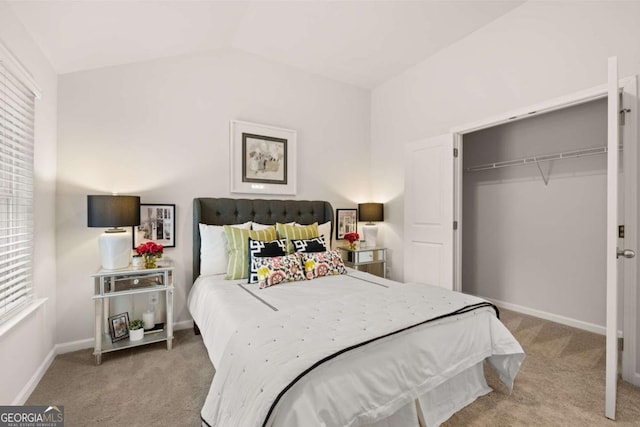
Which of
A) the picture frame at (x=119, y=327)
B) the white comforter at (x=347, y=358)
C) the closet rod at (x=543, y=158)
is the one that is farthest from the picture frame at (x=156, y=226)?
the closet rod at (x=543, y=158)

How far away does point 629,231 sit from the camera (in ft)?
7.04

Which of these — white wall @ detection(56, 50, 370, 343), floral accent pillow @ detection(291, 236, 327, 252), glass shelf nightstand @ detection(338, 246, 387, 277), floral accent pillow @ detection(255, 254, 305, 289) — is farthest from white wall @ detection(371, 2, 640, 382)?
floral accent pillow @ detection(255, 254, 305, 289)

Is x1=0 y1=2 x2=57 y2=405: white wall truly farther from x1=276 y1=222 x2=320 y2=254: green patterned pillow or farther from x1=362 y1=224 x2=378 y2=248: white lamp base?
x1=362 y1=224 x2=378 y2=248: white lamp base

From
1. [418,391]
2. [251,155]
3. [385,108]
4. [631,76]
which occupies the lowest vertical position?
[418,391]

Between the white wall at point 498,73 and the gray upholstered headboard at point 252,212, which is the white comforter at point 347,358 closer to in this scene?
the gray upholstered headboard at point 252,212

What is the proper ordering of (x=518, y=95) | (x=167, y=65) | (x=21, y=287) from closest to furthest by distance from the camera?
(x=21, y=287)
(x=518, y=95)
(x=167, y=65)

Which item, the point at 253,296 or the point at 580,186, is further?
the point at 580,186

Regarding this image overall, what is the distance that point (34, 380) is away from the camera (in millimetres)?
2076

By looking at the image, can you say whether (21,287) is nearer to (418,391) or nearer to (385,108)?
(418,391)

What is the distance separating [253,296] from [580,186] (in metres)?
3.60

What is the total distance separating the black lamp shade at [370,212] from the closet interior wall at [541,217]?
1.36m

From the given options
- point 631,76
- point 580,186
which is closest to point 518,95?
point 631,76

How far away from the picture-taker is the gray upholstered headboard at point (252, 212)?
3037mm

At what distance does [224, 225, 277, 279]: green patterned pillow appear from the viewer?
2688mm
